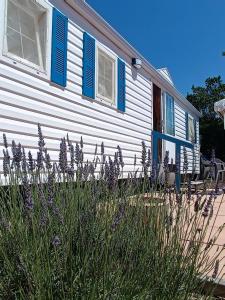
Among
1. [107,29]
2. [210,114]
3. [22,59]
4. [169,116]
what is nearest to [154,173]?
[22,59]

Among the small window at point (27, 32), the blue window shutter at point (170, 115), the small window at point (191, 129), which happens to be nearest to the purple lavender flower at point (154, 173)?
the small window at point (27, 32)

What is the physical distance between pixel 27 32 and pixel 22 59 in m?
0.50

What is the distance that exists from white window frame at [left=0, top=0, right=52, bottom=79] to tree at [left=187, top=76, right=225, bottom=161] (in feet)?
60.7

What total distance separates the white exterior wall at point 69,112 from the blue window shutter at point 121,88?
0.22 meters

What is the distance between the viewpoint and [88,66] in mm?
6691

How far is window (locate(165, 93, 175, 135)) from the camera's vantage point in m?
11.8

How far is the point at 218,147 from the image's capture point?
23.0 m

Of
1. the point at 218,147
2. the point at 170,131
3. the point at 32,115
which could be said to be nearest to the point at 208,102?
the point at 218,147

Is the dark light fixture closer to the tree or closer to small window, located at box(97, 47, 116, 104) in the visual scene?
small window, located at box(97, 47, 116, 104)

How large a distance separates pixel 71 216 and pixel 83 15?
563cm

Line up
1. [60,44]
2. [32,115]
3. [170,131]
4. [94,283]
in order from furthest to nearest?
[170,131], [60,44], [32,115], [94,283]

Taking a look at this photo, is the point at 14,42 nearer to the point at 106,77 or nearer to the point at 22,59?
the point at 22,59

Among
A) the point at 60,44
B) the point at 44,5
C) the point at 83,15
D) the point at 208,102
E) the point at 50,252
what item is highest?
the point at 208,102

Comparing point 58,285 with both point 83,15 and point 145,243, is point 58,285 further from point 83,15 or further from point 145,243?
point 83,15
